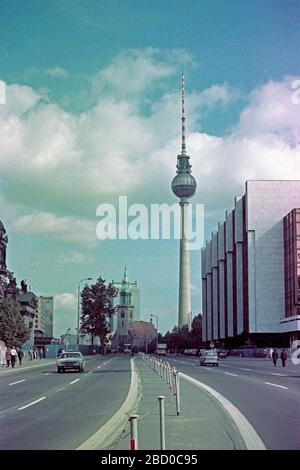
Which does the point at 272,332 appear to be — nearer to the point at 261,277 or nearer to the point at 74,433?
the point at 261,277

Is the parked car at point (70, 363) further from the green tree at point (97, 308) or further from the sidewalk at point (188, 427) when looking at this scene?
the green tree at point (97, 308)

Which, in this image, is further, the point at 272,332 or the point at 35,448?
the point at 272,332

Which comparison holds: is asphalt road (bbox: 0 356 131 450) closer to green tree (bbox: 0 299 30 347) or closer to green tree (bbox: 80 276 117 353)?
green tree (bbox: 0 299 30 347)

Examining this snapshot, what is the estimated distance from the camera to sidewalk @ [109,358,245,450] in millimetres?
12117

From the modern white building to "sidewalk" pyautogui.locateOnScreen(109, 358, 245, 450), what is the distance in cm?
7601

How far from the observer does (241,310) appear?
375ft

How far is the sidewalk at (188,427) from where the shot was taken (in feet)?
39.8

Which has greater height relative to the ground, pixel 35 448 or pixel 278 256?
pixel 278 256

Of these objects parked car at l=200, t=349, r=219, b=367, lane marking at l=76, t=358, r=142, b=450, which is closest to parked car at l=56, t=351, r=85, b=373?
parked car at l=200, t=349, r=219, b=367

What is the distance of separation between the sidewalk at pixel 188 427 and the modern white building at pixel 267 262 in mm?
76006

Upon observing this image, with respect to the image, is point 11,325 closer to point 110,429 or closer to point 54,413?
point 54,413

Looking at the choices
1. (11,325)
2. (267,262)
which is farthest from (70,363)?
(267,262)
